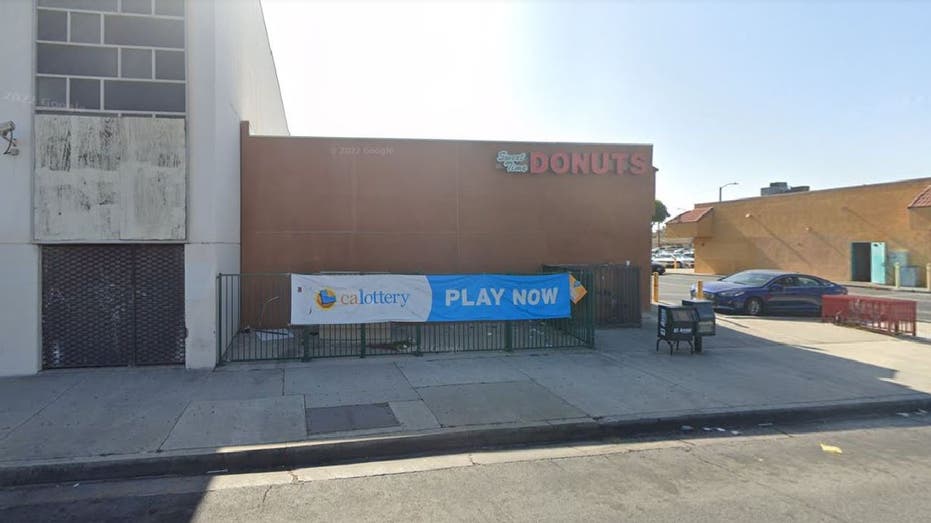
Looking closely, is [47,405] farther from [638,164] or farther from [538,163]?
[638,164]

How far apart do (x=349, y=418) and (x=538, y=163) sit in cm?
977

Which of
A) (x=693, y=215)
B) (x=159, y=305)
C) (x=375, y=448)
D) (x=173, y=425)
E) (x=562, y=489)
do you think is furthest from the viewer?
(x=693, y=215)

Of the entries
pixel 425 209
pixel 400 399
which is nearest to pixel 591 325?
pixel 400 399

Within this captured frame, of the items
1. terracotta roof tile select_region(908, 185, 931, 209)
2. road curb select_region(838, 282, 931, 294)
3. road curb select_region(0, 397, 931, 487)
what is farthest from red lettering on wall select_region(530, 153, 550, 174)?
terracotta roof tile select_region(908, 185, 931, 209)

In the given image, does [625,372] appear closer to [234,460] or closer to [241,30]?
[234,460]

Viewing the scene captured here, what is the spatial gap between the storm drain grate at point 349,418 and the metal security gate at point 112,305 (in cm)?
378

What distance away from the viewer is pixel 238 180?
41.9 feet

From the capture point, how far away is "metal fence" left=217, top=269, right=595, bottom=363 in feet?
33.2

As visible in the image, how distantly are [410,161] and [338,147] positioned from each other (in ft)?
5.85

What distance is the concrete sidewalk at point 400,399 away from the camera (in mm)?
5781

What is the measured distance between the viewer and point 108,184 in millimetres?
8867

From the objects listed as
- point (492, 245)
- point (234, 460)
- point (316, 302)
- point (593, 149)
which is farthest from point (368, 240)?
point (234, 460)

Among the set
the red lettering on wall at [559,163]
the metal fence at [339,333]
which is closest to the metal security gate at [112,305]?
the metal fence at [339,333]

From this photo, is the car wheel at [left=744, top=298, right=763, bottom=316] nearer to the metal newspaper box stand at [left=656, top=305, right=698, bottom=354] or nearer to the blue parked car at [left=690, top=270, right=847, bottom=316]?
the blue parked car at [left=690, top=270, right=847, bottom=316]
